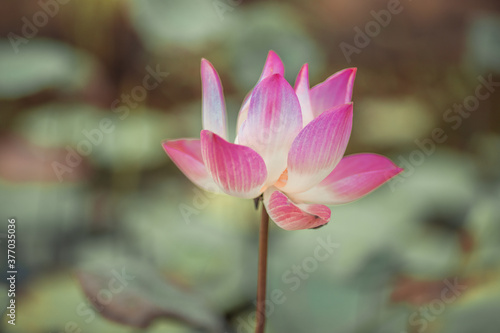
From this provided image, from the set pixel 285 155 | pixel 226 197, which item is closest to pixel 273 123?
pixel 285 155

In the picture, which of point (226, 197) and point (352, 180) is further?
point (226, 197)

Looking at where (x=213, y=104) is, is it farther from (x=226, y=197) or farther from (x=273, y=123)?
(x=226, y=197)

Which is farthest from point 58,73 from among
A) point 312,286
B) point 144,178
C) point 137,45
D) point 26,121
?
point 312,286

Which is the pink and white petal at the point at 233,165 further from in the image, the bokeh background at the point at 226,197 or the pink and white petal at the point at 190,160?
the bokeh background at the point at 226,197

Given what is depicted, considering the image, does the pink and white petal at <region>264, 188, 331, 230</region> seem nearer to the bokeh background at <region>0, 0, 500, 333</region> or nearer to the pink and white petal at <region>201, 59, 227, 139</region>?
the pink and white petal at <region>201, 59, 227, 139</region>

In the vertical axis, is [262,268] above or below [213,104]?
below

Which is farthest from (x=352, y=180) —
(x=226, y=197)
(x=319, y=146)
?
(x=226, y=197)
